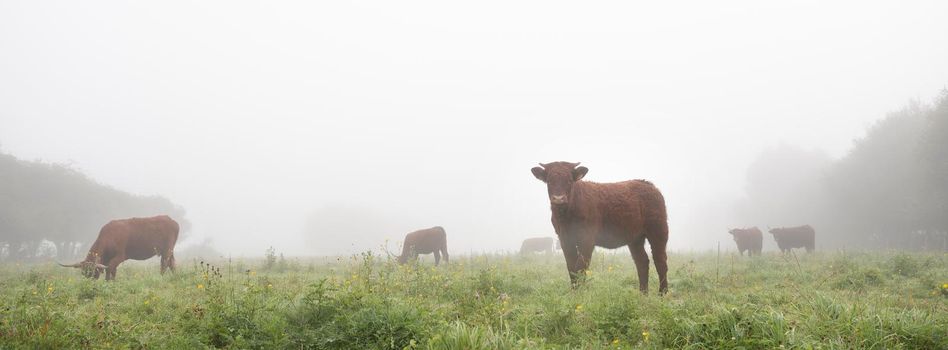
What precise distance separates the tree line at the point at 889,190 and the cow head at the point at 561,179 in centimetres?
2524

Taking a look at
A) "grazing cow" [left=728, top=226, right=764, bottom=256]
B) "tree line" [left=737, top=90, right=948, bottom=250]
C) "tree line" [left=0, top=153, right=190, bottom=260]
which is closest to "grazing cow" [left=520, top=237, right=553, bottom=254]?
"grazing cow" [left=728, top=226, right=764, bottom=256]

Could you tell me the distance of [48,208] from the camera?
3753 centimetres

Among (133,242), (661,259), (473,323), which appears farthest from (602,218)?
(133,242)

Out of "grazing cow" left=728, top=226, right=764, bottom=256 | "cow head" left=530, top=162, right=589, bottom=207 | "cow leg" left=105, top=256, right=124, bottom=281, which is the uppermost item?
"cow head" left=530, top=162, right=589, bottom=207

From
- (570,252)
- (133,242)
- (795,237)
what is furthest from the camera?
(795,237)

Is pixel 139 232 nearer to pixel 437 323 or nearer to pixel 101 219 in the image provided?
pixel 437 323

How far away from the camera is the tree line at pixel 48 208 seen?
115 feet

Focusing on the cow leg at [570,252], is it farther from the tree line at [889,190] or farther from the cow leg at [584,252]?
the tree line at [889,190]

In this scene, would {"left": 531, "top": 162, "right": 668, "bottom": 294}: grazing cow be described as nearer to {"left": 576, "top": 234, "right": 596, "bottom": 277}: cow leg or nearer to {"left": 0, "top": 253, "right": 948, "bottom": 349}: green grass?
{"left": 576, "top": 234, "right": 596, "bottom": 277}: cow leg

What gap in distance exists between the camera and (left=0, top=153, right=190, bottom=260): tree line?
35.2 m

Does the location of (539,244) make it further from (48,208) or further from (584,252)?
(48,208)

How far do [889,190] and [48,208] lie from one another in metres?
66.1

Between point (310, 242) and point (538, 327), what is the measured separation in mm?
87373

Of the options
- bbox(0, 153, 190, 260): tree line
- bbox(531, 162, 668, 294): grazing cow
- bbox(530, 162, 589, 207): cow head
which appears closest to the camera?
bbox(530, 162, 589, 207): cow head
